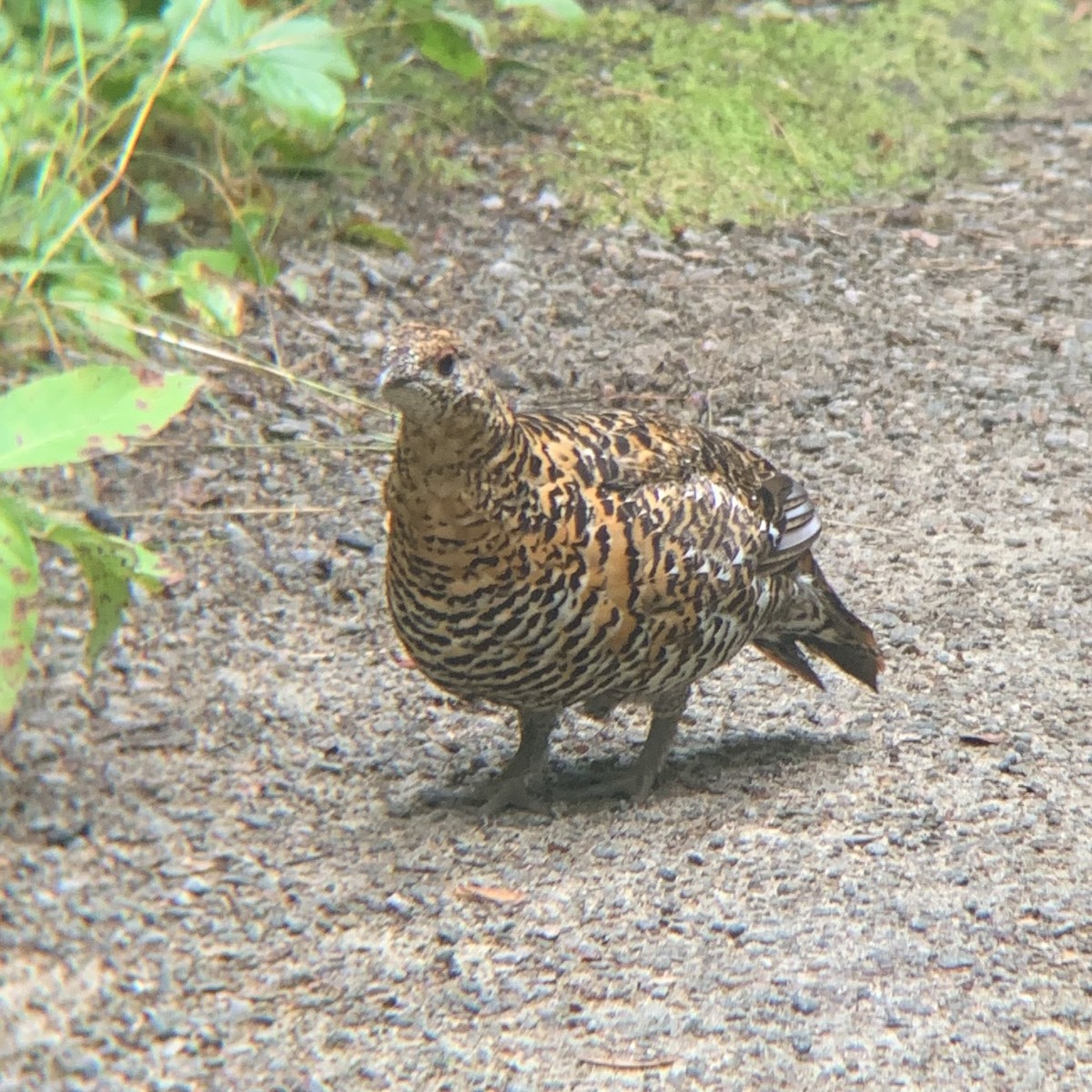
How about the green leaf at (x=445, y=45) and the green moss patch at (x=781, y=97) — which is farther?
the green moss patch at (x=781, y=97)

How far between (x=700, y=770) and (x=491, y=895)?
852mm

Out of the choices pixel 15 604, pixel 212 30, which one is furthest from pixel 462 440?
pixel 212 30

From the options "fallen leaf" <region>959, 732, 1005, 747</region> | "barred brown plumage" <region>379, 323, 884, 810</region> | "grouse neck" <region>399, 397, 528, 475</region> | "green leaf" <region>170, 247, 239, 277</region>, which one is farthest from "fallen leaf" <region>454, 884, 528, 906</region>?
"green leaf" <region>170, 247, 239, 277</region>

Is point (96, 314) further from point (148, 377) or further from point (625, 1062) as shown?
point (625, 1062)

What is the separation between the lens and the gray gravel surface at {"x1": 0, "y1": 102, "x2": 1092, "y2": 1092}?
3.12 m

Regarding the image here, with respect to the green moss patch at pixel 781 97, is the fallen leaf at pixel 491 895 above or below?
below

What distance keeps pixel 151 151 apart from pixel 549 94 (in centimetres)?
199

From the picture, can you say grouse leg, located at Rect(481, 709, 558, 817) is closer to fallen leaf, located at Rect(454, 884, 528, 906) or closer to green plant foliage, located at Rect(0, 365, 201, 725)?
fallen leaf, located at Rect(454, 884, 528, 906)

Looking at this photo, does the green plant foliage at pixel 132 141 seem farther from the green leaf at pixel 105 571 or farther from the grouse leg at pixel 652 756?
the grouse leg at pixel 652 756

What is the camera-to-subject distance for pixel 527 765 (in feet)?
13.5

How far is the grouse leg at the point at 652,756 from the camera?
4105 mm

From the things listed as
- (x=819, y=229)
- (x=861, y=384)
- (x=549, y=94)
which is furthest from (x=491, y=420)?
(x=549, y=94)

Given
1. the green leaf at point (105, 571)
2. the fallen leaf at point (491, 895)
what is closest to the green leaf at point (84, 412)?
the green leaf at point (105, 571)

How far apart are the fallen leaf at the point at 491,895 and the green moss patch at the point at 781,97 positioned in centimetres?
364
